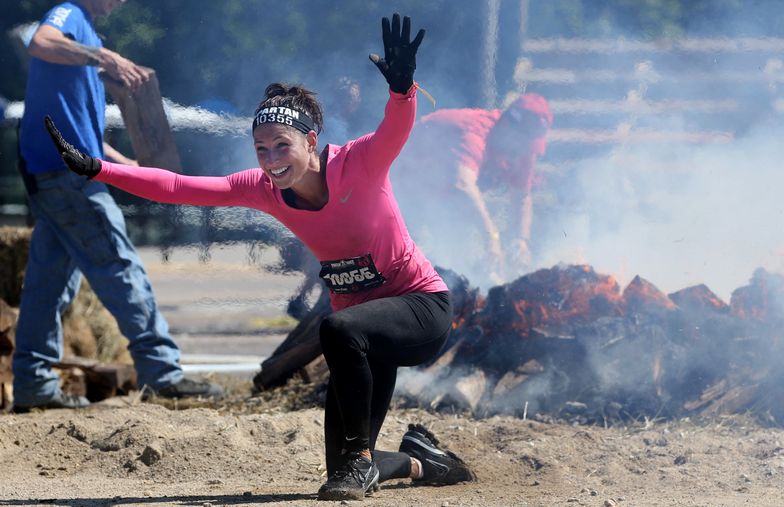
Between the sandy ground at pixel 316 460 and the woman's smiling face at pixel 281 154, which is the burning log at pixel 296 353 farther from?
the woman's smiling face at pixel 281 154

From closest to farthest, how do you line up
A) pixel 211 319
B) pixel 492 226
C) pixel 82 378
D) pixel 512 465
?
pixel 512 465 → pixel 82 378 → pixel 492 226 → pixel 211 319

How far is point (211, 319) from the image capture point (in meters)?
11.3

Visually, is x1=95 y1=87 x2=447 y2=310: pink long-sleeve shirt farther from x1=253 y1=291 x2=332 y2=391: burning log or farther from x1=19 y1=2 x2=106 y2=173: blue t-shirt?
x1=253 y1=291 x2=332 y2=391: burning log

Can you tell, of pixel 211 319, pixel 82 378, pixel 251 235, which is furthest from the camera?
pixel 211 319

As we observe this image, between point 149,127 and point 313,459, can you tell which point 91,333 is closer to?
point 149,127

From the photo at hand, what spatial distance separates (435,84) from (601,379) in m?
2.57

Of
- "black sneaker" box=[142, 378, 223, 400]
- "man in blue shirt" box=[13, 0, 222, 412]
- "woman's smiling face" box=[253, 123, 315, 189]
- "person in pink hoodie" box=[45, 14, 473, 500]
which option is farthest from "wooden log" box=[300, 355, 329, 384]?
"woman's smiling face" box=[253, 123, 315, 189]

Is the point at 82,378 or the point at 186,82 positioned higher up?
the point at 186,82

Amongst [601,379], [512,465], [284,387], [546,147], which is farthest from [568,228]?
[512,465]

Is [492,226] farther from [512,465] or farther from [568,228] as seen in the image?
[512,465]

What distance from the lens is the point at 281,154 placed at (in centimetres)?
441

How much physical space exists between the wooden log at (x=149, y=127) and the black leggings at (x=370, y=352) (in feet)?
9.83

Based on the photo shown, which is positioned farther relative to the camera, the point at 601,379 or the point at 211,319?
the point at 211,319

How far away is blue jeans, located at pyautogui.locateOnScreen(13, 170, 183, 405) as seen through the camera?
20.6 feet
